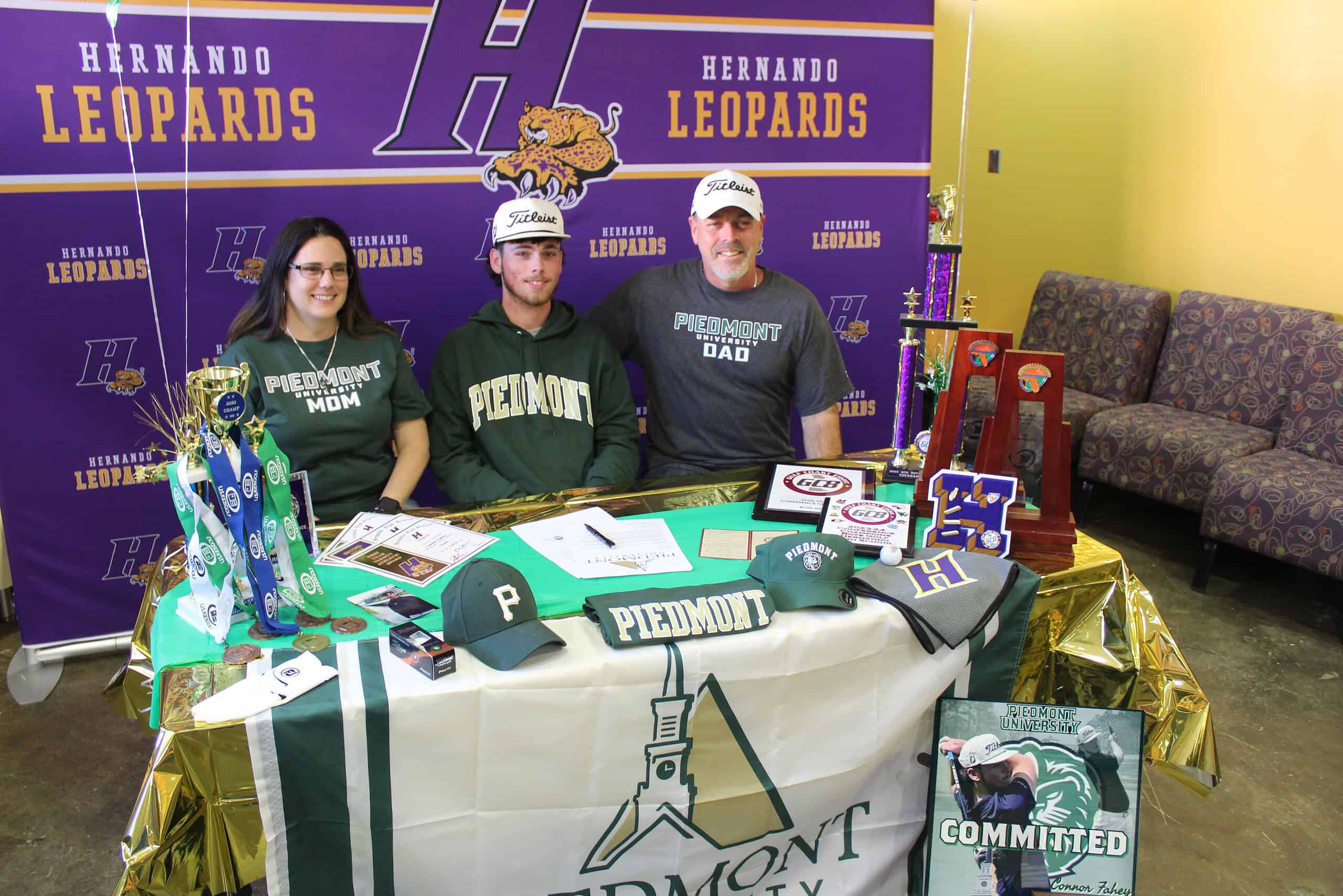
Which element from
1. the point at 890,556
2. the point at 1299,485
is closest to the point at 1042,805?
the point at 890,556

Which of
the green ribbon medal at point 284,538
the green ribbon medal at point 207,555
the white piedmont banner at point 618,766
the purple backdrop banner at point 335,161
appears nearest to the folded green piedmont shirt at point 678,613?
the white piedmont banner at point 618,766

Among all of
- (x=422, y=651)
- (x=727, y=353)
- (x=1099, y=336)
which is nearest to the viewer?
(x=422, y=651)

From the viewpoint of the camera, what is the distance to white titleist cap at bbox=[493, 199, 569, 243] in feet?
Result: 8.66

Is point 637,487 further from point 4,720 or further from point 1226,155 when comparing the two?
point 1226,155

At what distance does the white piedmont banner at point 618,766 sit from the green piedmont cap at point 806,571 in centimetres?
3

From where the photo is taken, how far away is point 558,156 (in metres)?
3.27

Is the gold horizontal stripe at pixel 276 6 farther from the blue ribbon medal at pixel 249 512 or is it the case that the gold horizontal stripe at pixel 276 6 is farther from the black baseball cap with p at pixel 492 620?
the black baseball cap with p at pixel 492 620

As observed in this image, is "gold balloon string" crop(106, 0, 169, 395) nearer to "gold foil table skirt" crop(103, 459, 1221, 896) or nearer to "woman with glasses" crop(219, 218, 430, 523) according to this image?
"woman with glasses" crop(219, 218, 430, 523)

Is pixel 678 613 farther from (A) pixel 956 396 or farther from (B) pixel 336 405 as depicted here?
(B) pixel 336 405

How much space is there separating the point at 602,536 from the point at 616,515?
131mm

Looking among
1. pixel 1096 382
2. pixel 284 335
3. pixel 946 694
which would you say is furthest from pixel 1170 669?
pixel 1096 382

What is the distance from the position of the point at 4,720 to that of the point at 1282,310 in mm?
4483

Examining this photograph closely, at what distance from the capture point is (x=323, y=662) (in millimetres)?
1598

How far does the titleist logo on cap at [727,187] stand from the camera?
9.13 feet
